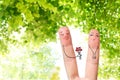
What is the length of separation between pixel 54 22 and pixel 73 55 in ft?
4.61

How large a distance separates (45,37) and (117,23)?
1231 mm

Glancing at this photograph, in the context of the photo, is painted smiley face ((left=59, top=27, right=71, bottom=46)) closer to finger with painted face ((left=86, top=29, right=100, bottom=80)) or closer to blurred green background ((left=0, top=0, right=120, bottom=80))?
finger with painted face ((left=86, top=29, right=100, bottom=80))

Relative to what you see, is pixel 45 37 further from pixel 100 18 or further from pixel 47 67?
pixel 47 67

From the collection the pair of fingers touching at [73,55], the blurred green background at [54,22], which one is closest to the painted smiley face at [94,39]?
the pair of fingers touching at [73,55]

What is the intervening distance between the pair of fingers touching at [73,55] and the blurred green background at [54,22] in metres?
0.67

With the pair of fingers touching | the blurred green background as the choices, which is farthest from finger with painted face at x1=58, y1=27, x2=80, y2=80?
the blurred green background

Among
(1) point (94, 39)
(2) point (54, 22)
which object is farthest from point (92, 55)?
(2) point (54, 22)

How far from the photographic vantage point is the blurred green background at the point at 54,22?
2018mm

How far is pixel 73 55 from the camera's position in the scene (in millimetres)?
1220

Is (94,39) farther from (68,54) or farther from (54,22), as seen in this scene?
(54,22)

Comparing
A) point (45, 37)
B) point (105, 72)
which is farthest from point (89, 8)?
point (105, 72)

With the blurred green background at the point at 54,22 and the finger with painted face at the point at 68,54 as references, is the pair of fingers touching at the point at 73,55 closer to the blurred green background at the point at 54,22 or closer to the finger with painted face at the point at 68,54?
the finger with painted face at the point at 68,54

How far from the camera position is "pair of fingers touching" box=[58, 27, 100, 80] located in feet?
3.93

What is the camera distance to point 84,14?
11.0 ft
